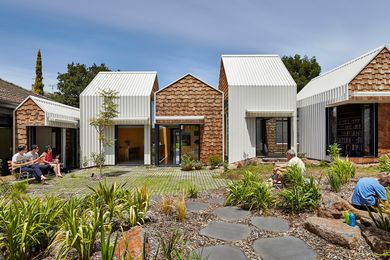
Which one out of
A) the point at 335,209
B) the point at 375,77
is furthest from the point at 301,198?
the point at 375,77

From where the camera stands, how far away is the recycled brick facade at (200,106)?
51.6 ft

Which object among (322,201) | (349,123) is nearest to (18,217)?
(322,201)

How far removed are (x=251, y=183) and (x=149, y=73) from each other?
13989 millimetres

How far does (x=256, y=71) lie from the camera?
54.8 feet

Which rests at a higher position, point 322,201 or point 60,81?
point 60,81

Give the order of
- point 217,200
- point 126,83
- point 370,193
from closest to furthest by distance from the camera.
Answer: point 370,193 < point 217,200 < point 126,83

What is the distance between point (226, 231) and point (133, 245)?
5.36 feet

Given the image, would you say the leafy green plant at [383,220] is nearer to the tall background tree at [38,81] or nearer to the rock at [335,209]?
the rock at [335,209]

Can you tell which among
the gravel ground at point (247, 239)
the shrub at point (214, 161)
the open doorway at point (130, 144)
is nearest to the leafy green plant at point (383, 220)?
the gravel ground at point (247, 239)

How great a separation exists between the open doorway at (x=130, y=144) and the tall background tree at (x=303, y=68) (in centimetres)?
2293

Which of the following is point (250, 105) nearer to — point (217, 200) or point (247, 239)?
point (217, 200)

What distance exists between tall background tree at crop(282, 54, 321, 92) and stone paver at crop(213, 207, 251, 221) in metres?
29.9

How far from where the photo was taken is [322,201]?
529 centimetres

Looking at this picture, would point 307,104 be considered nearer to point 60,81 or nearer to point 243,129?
point 243,129
